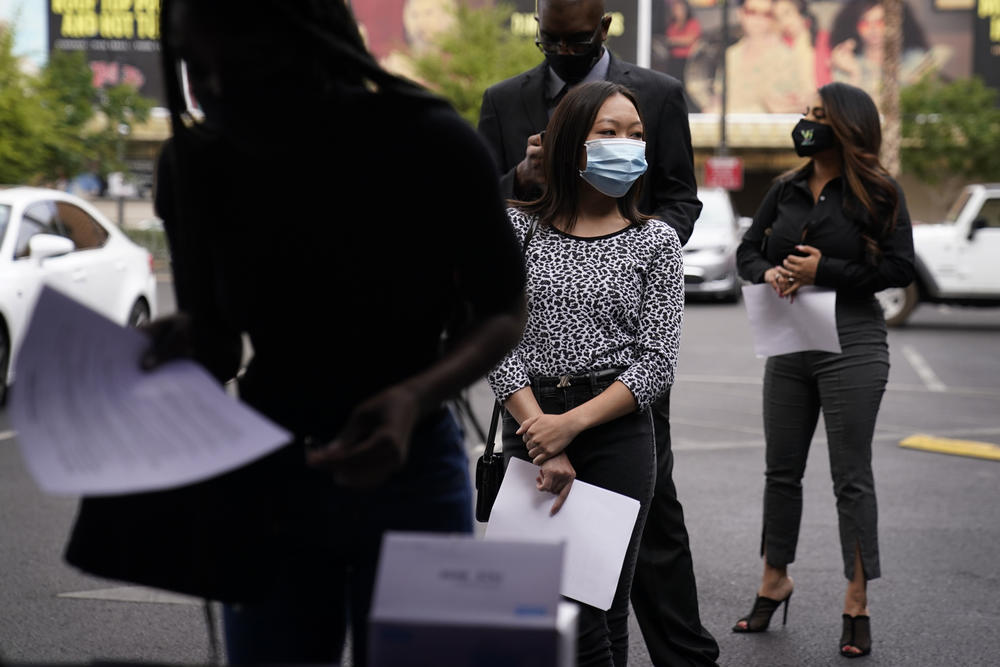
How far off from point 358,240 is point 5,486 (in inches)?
238

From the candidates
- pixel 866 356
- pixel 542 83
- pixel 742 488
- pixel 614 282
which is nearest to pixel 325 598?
pixel 614 282

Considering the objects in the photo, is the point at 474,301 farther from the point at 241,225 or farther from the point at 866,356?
the point at 866,356

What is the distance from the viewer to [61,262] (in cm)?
1092

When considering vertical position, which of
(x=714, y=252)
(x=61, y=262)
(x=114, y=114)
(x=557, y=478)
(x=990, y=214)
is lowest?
(x=714, y=252)

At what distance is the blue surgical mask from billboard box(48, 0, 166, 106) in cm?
5362

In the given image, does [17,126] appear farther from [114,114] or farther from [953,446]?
[953,446]

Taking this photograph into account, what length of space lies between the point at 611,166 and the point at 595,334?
450mm

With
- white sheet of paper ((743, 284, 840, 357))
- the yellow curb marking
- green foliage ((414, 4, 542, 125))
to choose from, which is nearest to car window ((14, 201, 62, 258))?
the yellow curb marking

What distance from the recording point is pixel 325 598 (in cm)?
203

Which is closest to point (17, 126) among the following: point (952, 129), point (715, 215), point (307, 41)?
point (715, 215)

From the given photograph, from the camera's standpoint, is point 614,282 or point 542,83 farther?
point 542,83

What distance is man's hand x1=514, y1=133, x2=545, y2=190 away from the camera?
3703 mm

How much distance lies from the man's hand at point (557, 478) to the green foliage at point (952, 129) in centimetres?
3893

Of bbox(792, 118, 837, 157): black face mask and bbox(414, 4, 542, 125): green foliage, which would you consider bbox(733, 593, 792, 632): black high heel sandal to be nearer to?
bbox(792, 118, 837, 157): black face mask
